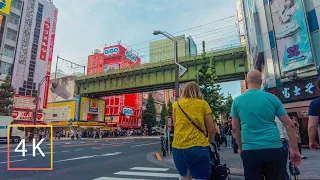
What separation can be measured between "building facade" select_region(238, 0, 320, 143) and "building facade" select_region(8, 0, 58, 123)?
3355cm

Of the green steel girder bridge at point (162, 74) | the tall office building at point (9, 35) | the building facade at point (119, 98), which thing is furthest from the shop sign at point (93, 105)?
the tall office building at point (9, 35)

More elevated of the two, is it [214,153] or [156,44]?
[156,44]

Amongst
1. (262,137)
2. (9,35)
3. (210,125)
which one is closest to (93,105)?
(9,35)

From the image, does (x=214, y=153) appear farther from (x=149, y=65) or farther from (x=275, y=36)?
(x=149, y=65)

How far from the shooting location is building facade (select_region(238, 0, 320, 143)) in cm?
1439

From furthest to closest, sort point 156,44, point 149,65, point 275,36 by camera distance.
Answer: point 156,44
point 149,65
point 275,36

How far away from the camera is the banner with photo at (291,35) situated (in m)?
14.8

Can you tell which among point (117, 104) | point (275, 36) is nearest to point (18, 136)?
point (275, 36)

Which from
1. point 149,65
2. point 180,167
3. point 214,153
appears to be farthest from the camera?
point 149,65

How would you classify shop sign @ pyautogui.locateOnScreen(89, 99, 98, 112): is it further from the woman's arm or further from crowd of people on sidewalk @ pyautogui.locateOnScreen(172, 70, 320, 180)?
the woman's arm

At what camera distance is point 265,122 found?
2.49 meters

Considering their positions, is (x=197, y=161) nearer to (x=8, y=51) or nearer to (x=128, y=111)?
(x=8, y=51)

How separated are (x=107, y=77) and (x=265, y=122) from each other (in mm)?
35724

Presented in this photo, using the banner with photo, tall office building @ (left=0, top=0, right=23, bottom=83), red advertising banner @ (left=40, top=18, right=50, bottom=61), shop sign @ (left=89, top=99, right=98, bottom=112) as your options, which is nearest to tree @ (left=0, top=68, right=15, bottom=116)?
tall office building @ (left=0, top=0, right=23, bottom=83)
